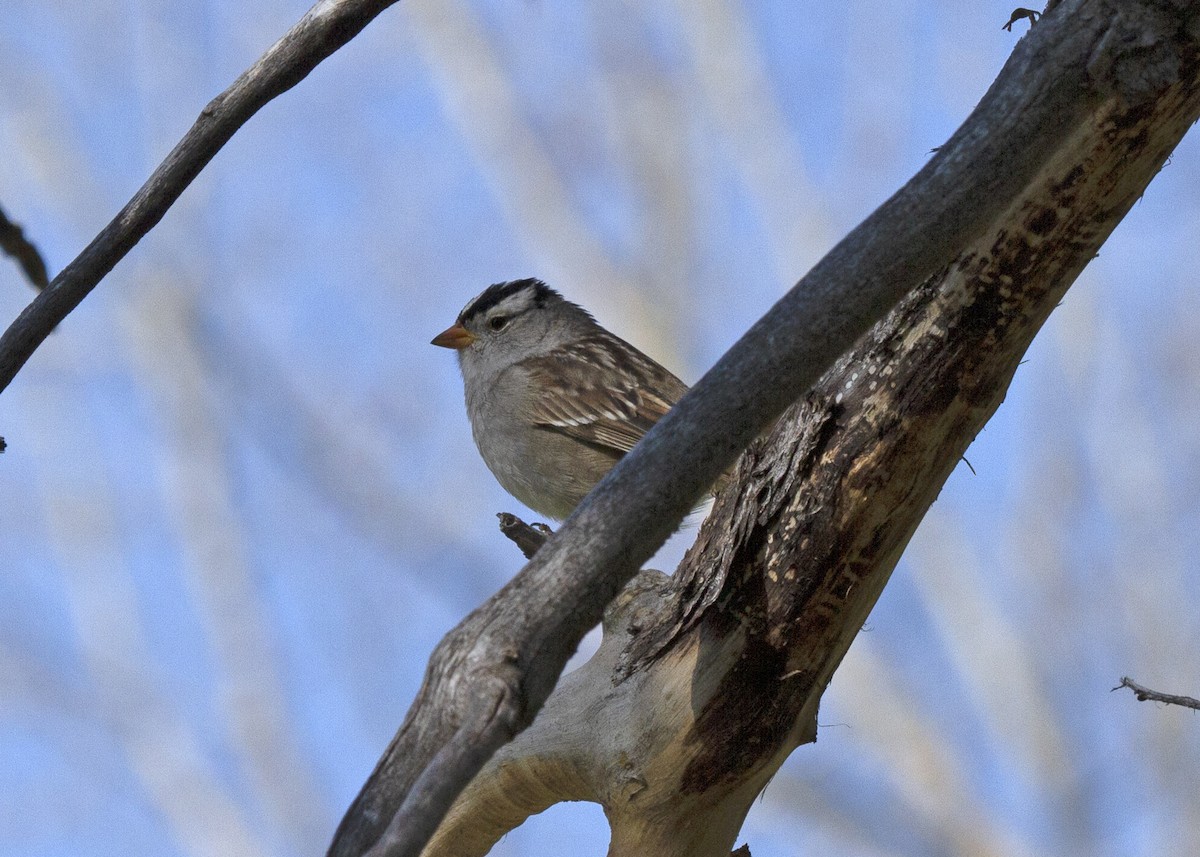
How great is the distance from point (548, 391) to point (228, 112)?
3.95 meters

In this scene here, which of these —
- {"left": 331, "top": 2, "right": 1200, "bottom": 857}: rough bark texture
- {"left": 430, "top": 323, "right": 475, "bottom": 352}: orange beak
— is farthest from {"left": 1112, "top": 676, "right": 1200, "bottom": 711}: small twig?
{"left": 430, "top": 323, "right": 475, "bottom": 352}: orange beak

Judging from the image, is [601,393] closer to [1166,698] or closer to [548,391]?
[548,391]

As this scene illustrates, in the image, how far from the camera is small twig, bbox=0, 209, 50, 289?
3.09m

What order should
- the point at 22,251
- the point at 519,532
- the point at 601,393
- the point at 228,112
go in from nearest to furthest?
the point at 228,112 → the point at 22,251 → the point at 519,532 → the point at 601,393

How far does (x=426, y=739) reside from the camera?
6.17ft

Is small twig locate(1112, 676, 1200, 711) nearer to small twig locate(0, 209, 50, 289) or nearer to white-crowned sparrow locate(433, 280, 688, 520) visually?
small twig locate(0, 209, 50, 289)

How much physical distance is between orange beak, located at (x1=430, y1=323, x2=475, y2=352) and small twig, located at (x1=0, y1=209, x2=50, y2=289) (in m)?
4.16

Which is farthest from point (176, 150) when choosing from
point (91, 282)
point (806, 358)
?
point (806, 358)

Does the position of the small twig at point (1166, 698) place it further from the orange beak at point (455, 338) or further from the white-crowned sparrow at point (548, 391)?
the orange beak at point (455, 338)

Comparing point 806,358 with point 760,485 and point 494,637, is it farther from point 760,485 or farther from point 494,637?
point 760,485

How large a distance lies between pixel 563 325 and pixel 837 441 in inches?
180

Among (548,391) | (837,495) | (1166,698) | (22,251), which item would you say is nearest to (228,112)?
(22,251)

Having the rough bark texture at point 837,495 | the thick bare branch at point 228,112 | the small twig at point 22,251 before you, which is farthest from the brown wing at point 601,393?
the thick bare branch at point 228,112

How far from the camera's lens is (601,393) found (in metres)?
6.70
